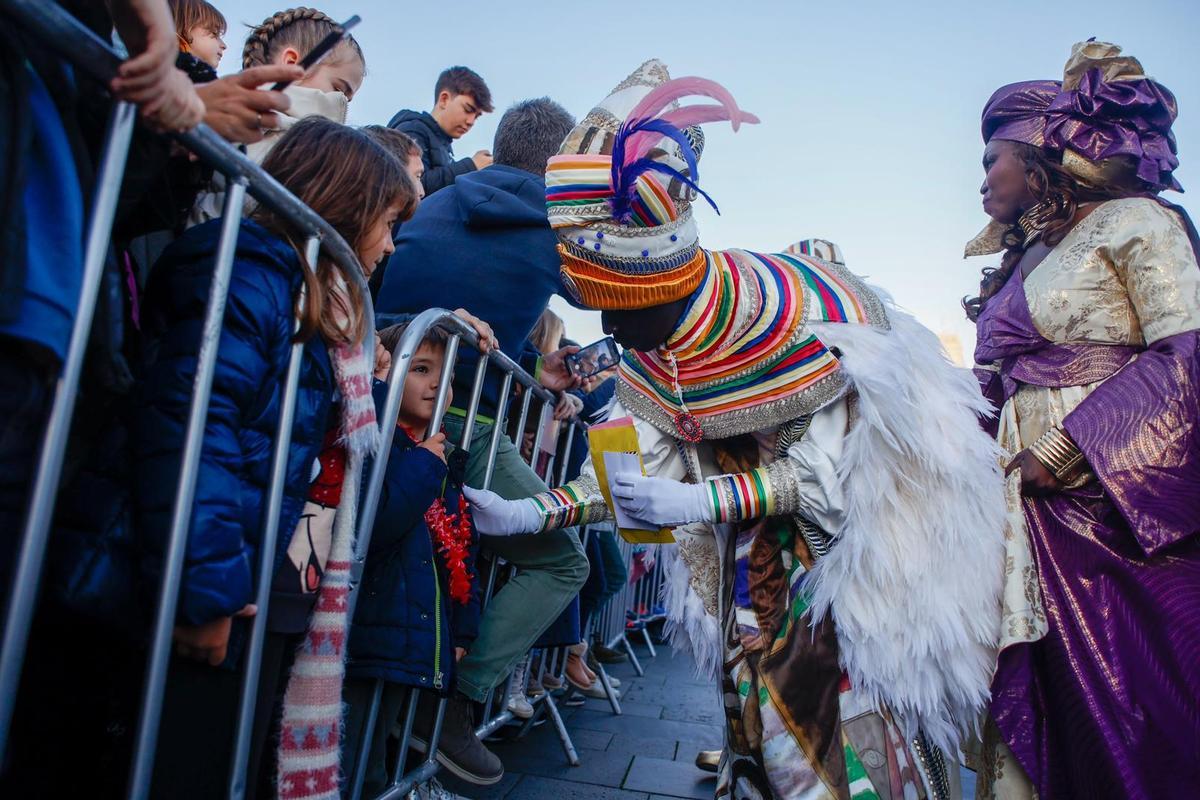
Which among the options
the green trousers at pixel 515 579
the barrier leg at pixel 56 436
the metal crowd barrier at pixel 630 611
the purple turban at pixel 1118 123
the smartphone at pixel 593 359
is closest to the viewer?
the barrier leg at pixel 56 436

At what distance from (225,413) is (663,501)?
1.02m

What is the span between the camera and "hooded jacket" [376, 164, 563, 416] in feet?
8.62

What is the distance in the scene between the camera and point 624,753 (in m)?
3.29

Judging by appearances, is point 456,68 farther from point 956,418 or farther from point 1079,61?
point 956,418

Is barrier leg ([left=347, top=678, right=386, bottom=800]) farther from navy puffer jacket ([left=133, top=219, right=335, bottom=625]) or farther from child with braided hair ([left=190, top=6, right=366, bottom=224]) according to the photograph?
child with braided hair ([left=190, top=6, right=366, bottom=224])

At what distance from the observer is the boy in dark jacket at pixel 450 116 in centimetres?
381

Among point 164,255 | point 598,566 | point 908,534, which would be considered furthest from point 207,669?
point 598,566

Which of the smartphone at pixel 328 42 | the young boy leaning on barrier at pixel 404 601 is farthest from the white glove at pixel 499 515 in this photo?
the smartphone at pixel 328 42

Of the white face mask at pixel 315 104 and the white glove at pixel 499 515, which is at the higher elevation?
the white face mask at pixel 315 104

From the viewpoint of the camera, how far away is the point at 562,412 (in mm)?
3369

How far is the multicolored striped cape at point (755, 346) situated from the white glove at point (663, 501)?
186 millimetres

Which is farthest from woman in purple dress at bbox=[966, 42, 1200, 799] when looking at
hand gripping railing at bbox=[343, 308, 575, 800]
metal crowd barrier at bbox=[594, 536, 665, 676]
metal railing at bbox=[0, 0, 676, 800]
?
metal crowd barrier at bbox=[594, 536, 665, 676]

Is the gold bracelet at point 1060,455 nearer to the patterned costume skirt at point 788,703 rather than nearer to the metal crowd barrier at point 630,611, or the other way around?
the patterned costume skirt at point 788,703

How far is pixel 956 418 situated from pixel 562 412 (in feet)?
5.84
